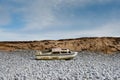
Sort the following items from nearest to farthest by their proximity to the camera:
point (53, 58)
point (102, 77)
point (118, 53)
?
point (102, 77), point (53, 58), point (118, 53)

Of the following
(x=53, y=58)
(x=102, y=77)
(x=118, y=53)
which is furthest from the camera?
(x=118, y=53)

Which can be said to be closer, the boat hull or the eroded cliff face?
the boat hull

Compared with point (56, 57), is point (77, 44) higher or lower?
higher

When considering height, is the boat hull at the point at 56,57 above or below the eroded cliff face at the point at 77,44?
below

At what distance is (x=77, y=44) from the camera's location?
1293 inches

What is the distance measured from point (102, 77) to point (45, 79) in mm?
2252

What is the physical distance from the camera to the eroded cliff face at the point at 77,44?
32469 millimetres

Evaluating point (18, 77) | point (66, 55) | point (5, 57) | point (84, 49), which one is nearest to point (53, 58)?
point (66, 55)

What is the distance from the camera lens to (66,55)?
84.8 feet

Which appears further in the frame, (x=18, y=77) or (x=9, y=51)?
(x=9, y=51)

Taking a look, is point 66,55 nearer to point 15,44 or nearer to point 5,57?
point 5,57

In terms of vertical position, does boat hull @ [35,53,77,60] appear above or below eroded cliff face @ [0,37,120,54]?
below

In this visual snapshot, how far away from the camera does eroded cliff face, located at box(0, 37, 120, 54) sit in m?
32.5

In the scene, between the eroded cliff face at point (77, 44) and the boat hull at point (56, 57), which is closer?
→ the boat hull at point (56, 57)
